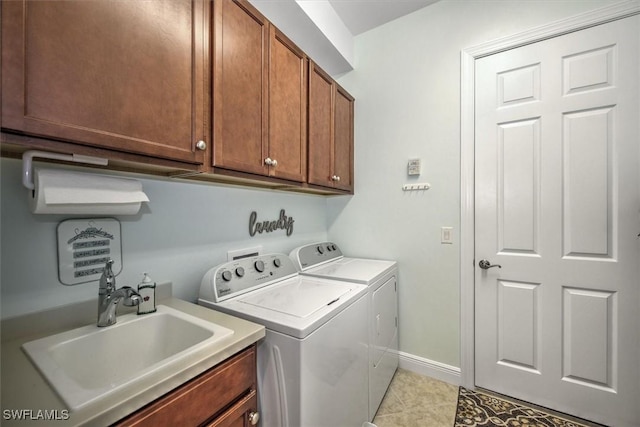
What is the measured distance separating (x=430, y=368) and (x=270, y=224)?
1668 mm

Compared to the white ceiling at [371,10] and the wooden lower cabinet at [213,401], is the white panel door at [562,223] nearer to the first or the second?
the white ceiling at [371,10]

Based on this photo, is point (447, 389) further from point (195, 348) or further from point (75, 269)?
point (75, 269)

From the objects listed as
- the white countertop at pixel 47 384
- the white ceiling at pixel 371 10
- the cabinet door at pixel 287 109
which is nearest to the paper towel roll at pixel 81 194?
the white countertop at pixel 47 384

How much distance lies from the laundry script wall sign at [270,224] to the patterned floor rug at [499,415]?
5.44 ft

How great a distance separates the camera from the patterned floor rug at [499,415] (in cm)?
156

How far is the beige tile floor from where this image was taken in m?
1.60

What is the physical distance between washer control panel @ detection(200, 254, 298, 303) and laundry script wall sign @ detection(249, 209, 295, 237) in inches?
9.4

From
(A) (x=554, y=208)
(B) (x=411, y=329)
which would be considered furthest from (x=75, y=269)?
(A) (x=554, y=208)

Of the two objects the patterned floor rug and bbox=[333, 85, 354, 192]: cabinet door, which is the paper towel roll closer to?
bbox=[333, 85, 354, 192]: cabinet door

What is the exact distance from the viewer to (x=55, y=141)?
0.71 m

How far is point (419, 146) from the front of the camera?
6.79 feet

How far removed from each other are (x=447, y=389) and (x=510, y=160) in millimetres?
1682

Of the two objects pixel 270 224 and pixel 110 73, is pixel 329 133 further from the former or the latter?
pixel 110 73
